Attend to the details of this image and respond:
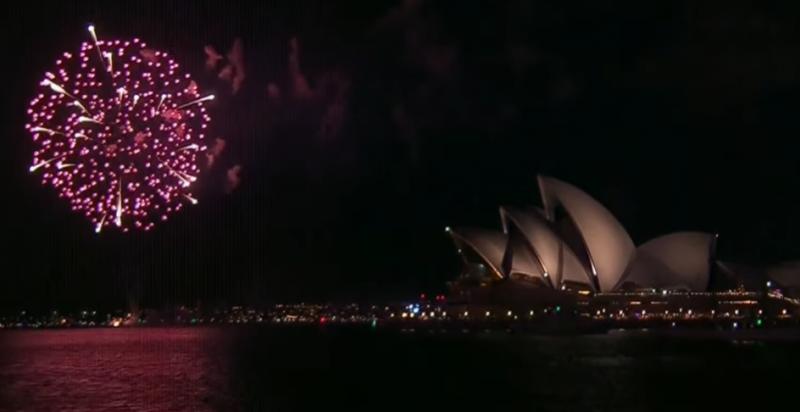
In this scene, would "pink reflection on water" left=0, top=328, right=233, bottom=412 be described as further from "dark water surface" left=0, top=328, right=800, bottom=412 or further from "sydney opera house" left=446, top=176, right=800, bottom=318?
"sydney opera house" left=446, top=176, right=800, bottom=318

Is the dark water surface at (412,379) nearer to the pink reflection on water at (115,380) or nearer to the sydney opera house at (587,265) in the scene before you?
the pink reflection on water at (115,380)

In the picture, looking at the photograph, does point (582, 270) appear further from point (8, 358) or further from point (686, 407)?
point (686, 407)

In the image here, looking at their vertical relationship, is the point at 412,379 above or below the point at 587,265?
below

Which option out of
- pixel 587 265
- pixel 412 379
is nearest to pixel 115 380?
pixel 412 379

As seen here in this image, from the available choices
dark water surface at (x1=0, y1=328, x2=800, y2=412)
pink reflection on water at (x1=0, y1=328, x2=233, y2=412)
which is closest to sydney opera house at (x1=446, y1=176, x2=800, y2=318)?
dark water surface at (x1=0, y1=328, x2=800, y2=412)

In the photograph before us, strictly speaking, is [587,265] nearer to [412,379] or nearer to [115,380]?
[412,379]

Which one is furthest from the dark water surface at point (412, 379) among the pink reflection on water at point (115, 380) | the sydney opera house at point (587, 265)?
the sydney opera house at point (587, 265)
